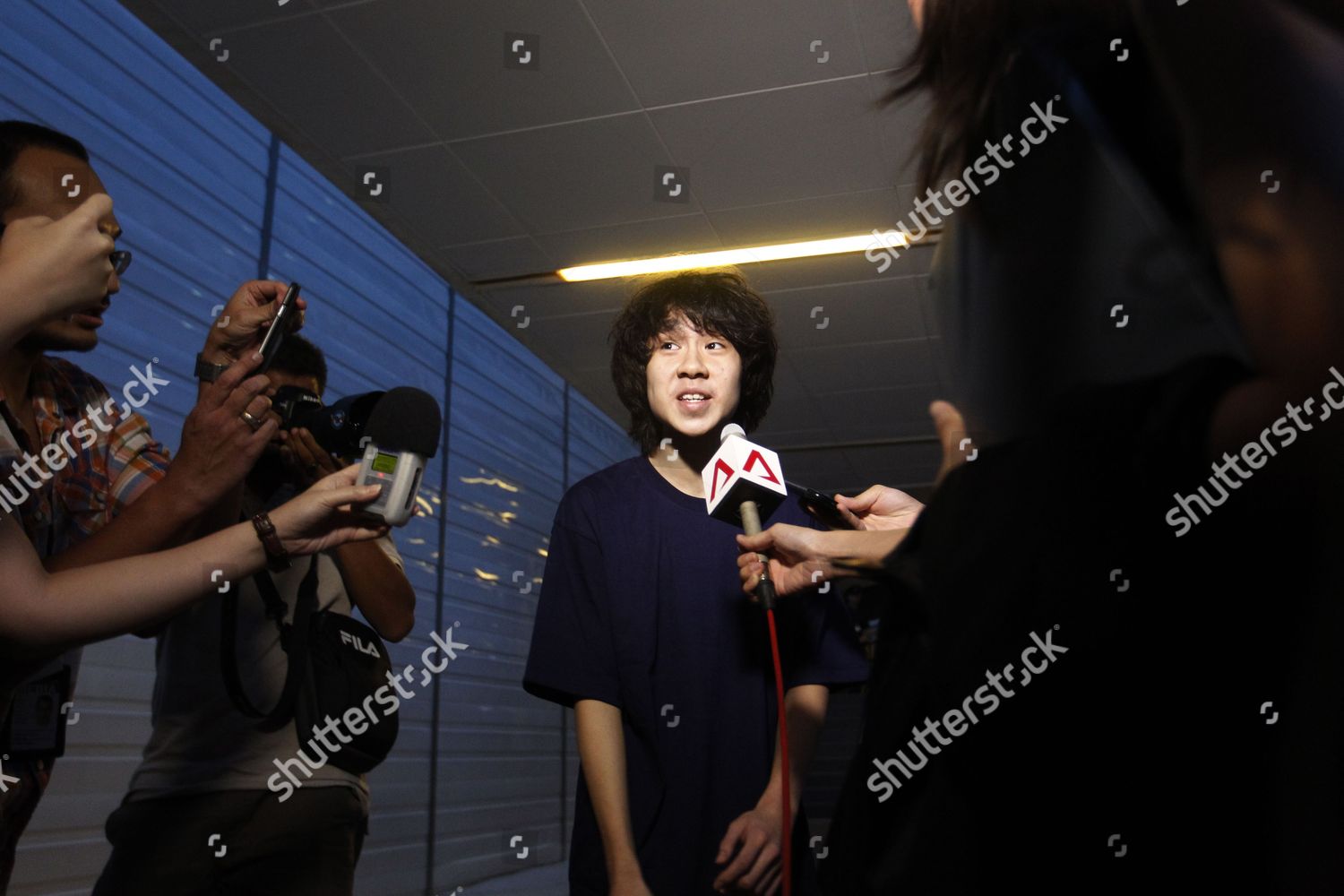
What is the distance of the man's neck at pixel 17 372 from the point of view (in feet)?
4.34

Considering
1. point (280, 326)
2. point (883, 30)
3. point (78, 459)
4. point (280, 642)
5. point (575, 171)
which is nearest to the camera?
point (78, 459)

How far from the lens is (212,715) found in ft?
5.58

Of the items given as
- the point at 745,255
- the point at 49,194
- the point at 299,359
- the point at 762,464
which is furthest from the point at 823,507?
the point at 745,255

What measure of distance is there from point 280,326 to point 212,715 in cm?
73

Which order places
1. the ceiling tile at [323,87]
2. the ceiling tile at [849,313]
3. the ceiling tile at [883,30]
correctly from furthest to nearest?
the ceiling tile at [849,313]
the ceiling tile at [323,87]
the ceiling tile at [883,30]

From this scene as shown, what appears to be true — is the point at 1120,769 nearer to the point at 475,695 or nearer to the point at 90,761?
the point at 90,761

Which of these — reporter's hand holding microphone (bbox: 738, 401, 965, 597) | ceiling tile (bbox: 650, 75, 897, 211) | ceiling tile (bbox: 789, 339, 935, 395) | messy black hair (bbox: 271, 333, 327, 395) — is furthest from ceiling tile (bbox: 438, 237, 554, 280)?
reporter's hand holding microphone (bbox: 738, 401, 965, 597)

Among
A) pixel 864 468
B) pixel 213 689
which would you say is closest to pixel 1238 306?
pixel 213 689

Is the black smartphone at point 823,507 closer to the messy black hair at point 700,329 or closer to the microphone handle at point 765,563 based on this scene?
the microphone handle at point 765,563

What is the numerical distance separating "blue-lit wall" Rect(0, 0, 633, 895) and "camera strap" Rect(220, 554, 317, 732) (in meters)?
1.32

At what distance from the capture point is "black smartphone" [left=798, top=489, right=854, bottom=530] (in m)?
1.20

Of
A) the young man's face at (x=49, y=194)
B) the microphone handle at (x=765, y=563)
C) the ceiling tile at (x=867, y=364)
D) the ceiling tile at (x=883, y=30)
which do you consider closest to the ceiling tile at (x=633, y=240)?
the ceiling tile at (x=883, y=30)

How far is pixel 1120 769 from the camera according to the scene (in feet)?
1.37

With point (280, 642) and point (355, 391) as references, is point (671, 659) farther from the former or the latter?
point (355, 391)
